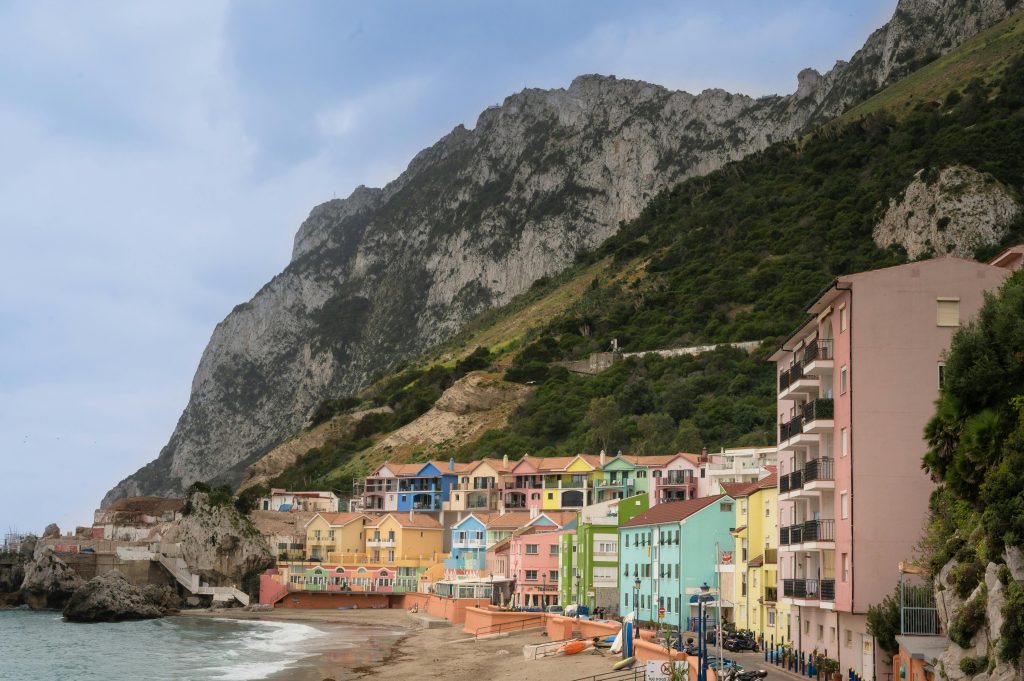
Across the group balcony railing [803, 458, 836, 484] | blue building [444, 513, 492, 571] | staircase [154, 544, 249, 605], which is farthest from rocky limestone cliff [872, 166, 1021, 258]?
balcony railing [803, 458, 836, 484]

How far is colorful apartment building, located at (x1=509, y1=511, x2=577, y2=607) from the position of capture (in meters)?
88.7

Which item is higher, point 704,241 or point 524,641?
point 704,241

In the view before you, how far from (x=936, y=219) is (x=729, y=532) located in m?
82.4

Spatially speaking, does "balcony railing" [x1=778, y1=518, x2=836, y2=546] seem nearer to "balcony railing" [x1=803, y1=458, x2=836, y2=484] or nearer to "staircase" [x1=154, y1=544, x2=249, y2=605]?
"balcony railing" [x1=803, y1=458, x2=836, y2=484]

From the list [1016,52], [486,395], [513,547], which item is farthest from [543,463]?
[1016,52]

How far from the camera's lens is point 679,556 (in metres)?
63.5

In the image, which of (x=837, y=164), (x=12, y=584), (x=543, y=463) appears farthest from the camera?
(x=837, y=164)

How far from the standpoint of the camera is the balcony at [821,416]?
3978cm

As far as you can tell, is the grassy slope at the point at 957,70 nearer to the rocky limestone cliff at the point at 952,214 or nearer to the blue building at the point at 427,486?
the rocky limestone cliff at the point at 952,214

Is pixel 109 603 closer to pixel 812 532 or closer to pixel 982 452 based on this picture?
pixel 812 532

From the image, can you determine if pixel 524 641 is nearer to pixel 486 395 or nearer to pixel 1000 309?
pixel 1000 309

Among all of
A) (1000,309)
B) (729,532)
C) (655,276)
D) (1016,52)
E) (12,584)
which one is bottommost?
(12,584)

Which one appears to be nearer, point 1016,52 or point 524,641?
point 524,641

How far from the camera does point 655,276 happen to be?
551 ft
